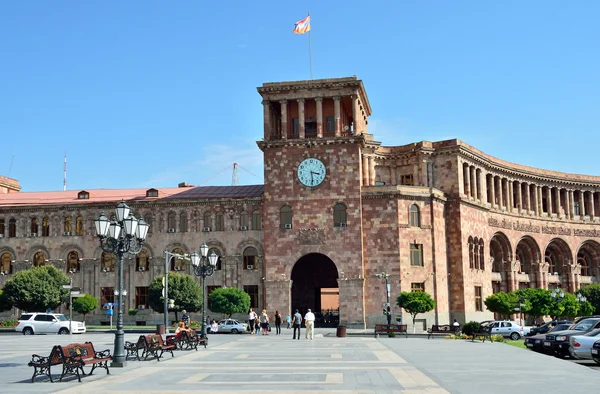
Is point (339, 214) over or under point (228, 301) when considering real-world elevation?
over

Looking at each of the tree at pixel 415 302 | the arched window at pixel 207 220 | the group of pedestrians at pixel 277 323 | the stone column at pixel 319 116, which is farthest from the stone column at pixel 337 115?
the group of pedestrians at pixel 277 323

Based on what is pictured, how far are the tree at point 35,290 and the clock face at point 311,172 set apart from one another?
70.4ft

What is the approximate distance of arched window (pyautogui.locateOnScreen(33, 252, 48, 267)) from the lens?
207 ft

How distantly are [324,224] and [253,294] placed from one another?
9.10 m

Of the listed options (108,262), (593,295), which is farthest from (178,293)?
(593,295)

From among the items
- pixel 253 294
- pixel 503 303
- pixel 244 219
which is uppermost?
pixel 244 219

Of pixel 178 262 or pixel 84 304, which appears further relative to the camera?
pixel 178 262

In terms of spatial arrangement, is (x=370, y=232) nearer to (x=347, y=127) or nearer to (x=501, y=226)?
(x=347, y=127)

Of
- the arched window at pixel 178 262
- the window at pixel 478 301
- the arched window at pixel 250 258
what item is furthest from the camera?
the window at pixel 478 301

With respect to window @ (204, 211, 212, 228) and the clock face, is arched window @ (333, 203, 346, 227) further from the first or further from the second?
window @ (204, 211, 212, 228)

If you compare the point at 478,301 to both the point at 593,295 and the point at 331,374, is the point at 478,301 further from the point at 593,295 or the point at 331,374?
the point at 331,374

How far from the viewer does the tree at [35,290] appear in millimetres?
55375

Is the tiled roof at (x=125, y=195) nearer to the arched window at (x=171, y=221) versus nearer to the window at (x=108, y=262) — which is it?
the arched window at (x=171, y=221)

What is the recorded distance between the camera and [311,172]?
2283 inches
